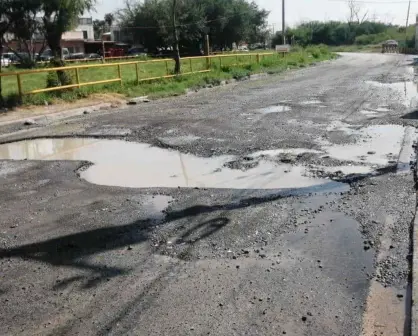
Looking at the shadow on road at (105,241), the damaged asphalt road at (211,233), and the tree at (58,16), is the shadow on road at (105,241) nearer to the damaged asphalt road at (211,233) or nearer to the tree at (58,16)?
the damaged asphalt road at (211,233)

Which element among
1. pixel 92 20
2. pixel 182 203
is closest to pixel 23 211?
pixel 182 203

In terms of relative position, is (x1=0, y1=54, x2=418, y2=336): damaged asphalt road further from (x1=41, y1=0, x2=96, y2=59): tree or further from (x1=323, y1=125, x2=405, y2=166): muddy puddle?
(x1=41, y1=0, x2=96, y2=59): tree

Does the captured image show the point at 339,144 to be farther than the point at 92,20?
No

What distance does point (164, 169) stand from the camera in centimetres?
857

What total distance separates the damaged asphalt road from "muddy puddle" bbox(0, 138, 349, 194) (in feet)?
0.14

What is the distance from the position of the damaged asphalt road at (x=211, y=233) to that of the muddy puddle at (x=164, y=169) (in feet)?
0.14

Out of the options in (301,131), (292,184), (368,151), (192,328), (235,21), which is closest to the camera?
(192,328)

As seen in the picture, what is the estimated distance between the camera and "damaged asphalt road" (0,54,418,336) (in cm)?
388

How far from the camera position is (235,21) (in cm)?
7012

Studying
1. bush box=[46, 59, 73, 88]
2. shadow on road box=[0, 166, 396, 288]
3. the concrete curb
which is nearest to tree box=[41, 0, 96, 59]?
bush box=[46, 59, 73, 88]

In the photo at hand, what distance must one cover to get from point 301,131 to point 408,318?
786cm

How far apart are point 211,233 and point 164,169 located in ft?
10.7

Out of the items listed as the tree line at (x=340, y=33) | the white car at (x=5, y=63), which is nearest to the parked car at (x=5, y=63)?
the white car at (x=5, y=63)

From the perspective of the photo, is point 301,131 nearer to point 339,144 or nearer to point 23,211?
point 339,144
